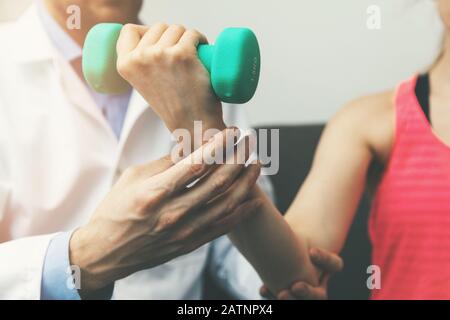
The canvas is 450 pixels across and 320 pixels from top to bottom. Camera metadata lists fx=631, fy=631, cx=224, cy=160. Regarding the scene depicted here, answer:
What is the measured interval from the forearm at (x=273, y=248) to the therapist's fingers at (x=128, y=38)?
0.19m

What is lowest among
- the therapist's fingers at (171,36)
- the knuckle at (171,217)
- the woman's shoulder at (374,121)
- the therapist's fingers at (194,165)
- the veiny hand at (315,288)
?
the veiny hand at (315,288)

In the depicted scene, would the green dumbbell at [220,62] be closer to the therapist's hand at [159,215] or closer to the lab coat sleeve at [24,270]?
the therapist's hand at [159,215]

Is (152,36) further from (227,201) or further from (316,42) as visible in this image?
(316,42)

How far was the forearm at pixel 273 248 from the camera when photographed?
0.62 metres

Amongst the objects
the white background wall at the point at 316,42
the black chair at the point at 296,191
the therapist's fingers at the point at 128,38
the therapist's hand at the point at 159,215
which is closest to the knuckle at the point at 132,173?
the therapist's hand at the point at 159,215

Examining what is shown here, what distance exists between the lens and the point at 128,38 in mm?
497

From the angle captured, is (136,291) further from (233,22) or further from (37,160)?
(233,22)

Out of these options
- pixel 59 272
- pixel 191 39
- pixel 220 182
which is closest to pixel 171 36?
pixel 191 39

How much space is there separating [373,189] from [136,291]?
1.00ft

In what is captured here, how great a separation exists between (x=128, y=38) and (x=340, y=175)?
1.04 feet

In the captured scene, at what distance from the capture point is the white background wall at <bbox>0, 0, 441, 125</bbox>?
0.73 metres

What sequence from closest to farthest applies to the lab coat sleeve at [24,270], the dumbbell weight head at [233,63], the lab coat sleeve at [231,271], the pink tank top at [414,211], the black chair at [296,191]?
the dumbbell weight head at [233,63] < the lab coat sleeve at [24,270] < the pink tank top at [414,211] < the lab coat sleeve at [231,271] < the black chair at [296,191]

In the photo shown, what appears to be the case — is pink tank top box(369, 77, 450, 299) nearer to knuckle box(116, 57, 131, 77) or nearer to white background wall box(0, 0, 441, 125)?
white background wall box(0, 0, 441, 125)
